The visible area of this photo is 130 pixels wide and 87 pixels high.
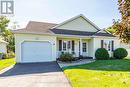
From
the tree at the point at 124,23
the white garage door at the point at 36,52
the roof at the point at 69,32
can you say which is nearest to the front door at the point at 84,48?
the roof at the point at 69,32

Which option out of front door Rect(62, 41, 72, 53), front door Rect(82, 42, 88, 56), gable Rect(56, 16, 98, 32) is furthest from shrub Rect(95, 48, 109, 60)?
gable Rect(56, 16, 98, 32)

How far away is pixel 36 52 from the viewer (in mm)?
22734

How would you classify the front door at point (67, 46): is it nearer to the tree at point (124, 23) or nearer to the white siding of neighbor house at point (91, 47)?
the white siding of neighbor house at point (91, 47)

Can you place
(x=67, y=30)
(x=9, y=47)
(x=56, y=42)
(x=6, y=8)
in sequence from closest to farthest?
(x=56, y=42) < (x=67, y=30) < (x=6, y=8) < (x=9, y=47)

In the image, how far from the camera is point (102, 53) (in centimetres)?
2578

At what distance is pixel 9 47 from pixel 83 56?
29.0m

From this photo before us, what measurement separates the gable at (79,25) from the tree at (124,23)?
1629 centimetres

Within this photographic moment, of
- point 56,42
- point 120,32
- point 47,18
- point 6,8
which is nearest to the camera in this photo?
point 120,32

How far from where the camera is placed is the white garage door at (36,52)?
22.2 m

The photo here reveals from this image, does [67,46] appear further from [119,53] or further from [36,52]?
[119,53]

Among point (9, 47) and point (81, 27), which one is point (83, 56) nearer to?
point (81, 27)

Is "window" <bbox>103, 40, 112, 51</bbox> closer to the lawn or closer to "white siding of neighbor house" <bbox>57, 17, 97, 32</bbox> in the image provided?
"white siding of neighbor house" <bbox>57, 17, 97, 32</bbox>

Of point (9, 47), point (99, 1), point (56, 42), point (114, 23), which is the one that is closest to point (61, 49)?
point (56, 42)

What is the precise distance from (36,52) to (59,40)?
4.64 m
